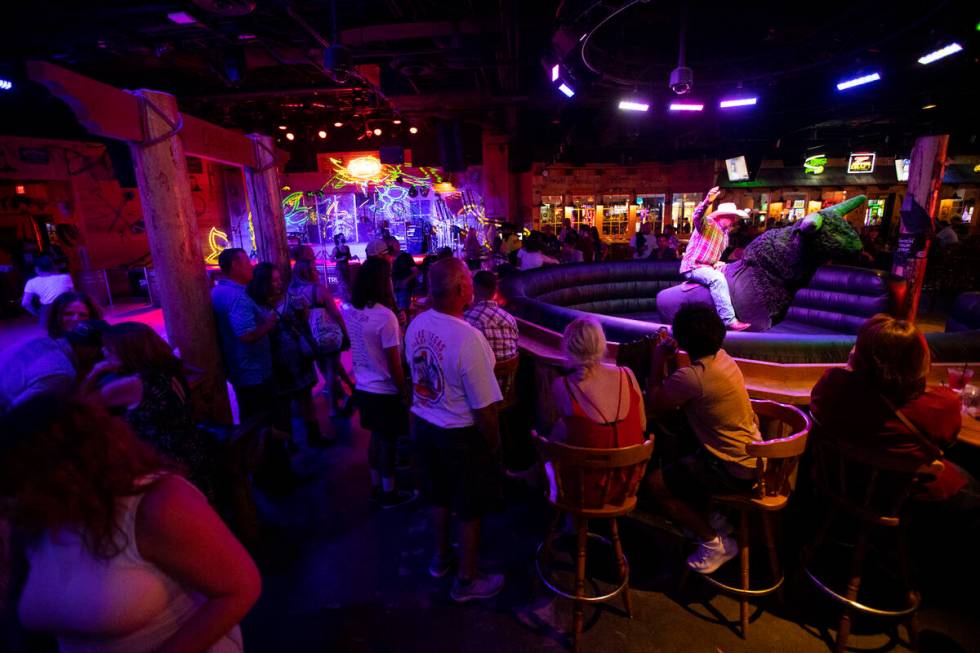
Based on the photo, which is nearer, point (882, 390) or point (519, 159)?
point (882, 390)

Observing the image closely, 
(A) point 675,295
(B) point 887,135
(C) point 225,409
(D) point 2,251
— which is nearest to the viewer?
(C) point 225,409

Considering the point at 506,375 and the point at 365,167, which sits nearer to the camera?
the point at 506,375

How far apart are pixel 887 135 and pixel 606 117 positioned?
940cm

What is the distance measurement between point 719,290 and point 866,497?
95.0 inches

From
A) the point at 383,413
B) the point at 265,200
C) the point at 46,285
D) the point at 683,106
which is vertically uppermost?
the point at 683,106

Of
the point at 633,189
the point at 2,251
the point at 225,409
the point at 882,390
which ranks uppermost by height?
the point at 633,189

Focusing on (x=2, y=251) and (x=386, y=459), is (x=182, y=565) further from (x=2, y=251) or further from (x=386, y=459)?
(x=2, y=251)

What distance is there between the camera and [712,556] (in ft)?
7.79

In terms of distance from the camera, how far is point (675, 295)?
179 inches

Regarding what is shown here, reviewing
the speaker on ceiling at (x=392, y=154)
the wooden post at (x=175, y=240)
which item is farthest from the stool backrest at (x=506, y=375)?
the speaker on ceiling at (x=392, y=154)

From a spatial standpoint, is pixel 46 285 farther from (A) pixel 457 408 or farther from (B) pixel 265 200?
(A) pixel 457 408

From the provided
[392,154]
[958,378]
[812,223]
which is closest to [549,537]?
[958,378]

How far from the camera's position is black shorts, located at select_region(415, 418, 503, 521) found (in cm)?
227

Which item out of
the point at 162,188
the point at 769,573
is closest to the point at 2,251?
the point at 162,188
